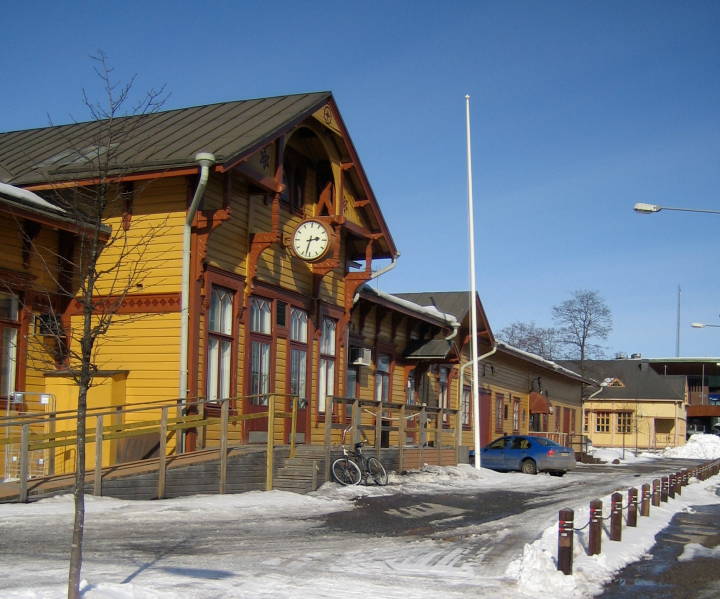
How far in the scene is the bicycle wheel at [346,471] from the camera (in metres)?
18.6

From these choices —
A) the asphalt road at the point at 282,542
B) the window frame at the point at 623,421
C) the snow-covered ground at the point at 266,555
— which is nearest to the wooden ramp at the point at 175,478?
the snow-covered ground at the point at 266,555

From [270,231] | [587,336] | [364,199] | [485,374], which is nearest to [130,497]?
[270,231]

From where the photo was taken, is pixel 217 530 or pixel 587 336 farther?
pixel 587 336

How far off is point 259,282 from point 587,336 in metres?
39.1

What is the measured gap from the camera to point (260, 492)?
16.8 metres

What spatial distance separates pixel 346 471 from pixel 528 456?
13.4m

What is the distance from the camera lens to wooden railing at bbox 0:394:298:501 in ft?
46.9

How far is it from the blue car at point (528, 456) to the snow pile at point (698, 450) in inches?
1290

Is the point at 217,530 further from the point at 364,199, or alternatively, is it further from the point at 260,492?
the point at 364,199

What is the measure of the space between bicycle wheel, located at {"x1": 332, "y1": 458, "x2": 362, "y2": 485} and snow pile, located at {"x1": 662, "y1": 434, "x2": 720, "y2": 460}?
153ft

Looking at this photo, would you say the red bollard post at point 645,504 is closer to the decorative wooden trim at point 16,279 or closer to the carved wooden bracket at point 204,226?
the carved wooden bracket at point 204,226

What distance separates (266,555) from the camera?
1114 cm

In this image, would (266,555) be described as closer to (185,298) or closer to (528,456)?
(185,298)

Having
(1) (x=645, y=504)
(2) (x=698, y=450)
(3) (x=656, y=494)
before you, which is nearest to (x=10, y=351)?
(1) (x=645, y=504)
